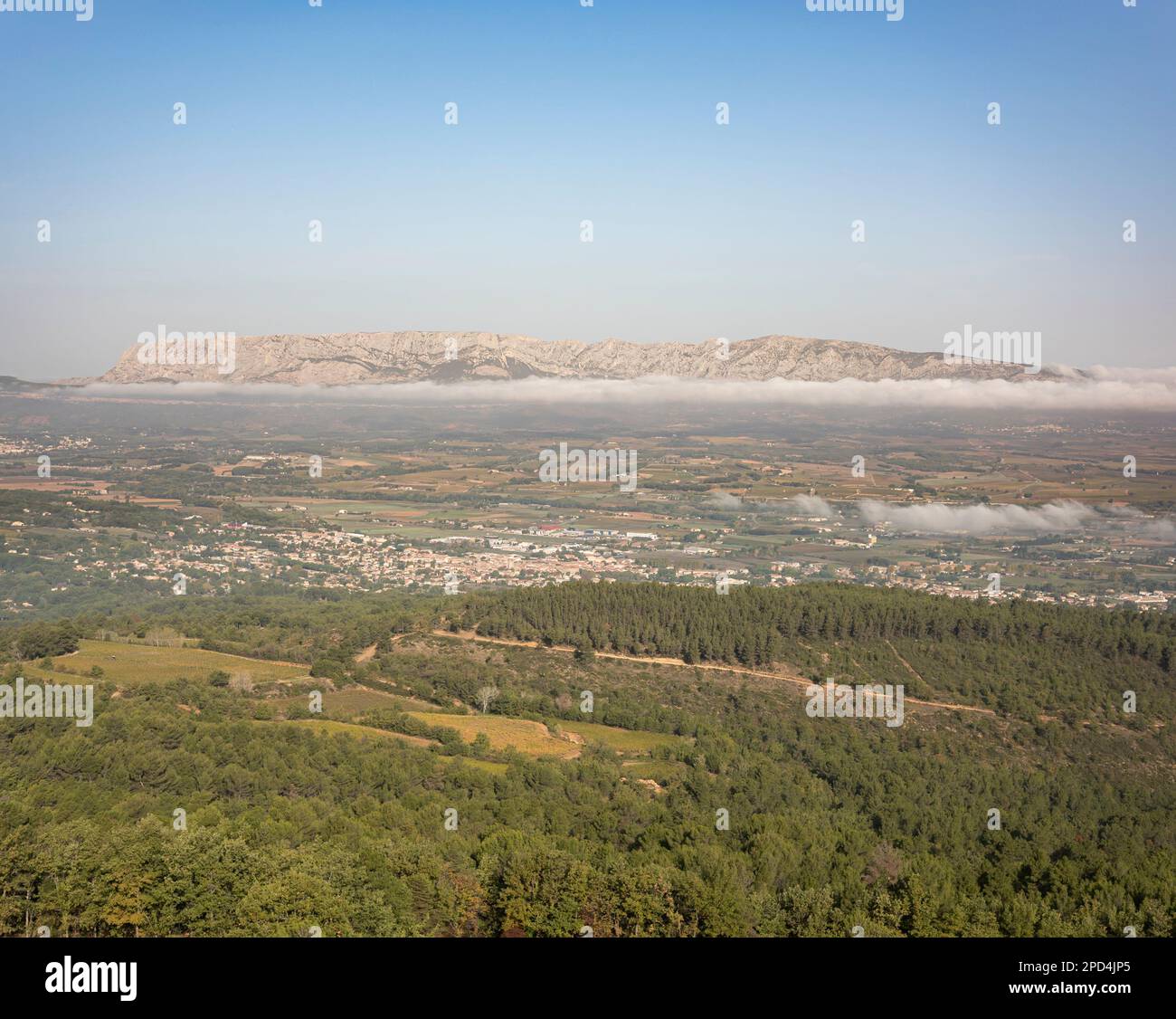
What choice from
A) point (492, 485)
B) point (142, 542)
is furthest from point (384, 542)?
point (492, 485)

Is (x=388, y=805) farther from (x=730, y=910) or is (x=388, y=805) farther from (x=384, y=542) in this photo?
(x=384, y=542)

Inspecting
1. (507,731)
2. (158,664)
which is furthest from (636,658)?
(158,664)
